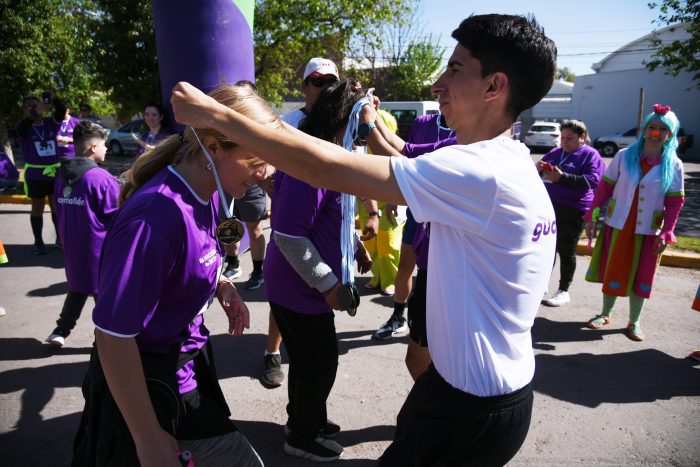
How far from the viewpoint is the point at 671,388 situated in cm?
378

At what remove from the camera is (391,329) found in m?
4.54

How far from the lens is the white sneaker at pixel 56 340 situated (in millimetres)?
4148

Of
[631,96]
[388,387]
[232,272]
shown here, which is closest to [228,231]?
[388,387]

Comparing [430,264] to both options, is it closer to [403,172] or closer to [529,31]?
[403,172]

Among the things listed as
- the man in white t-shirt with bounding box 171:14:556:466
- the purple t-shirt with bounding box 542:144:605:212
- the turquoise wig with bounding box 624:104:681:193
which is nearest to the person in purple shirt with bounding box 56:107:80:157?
the purple t-shirt with bounding box 542:144:605:212

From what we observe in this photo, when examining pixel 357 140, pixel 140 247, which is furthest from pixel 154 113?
pixel 140 247

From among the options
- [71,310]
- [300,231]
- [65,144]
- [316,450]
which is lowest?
[316,450]

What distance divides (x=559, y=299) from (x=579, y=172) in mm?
1358

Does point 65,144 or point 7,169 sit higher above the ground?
point 65,144

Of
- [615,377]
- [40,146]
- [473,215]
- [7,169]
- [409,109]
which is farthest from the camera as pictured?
[409,109]

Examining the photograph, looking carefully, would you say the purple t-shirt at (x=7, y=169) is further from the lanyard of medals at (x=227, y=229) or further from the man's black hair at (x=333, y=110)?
the lanyard of medals at (x=227, y=229)

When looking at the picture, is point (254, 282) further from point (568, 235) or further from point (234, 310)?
Result: point (234, 310)

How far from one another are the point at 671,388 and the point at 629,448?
1023 millimetres

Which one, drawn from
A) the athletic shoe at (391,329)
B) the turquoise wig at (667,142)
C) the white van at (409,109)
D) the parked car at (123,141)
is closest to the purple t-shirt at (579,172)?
the turquoise wig at (667,142)
